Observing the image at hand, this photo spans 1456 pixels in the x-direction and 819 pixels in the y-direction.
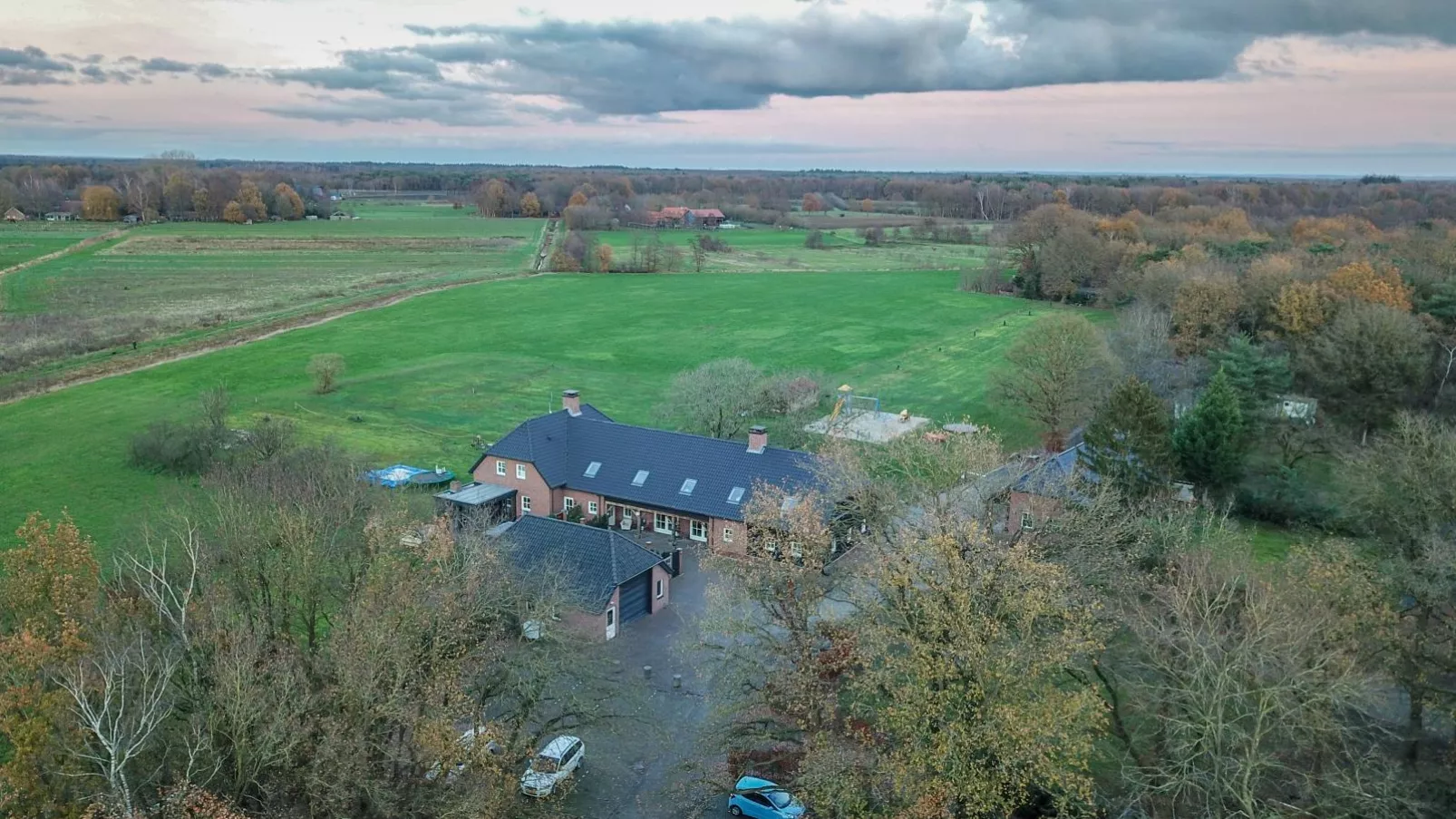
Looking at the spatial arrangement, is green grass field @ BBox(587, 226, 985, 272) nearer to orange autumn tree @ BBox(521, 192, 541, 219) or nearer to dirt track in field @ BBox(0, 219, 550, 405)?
orange autumn tree @ BBox(521, 192, 541, 219)

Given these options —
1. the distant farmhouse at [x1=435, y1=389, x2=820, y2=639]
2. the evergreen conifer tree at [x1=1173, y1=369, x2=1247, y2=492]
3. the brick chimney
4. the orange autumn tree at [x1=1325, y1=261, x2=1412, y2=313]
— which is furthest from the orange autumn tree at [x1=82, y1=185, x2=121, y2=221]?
the orange autumn tree at [x1=1325, y1=261, x2=1412, y2=313]

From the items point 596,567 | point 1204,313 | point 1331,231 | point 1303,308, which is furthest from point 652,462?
point 1331,231

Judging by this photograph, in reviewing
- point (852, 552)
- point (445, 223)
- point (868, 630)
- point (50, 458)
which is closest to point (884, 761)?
point (868, 630)

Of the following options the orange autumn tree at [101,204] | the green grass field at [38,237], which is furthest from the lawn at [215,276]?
the orange autumn tree at [101,204]

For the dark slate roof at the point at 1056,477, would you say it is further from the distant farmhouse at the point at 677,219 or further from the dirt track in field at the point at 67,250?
the distant farmhouse at the point at 677,219

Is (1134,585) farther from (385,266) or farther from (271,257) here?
(271,257)
